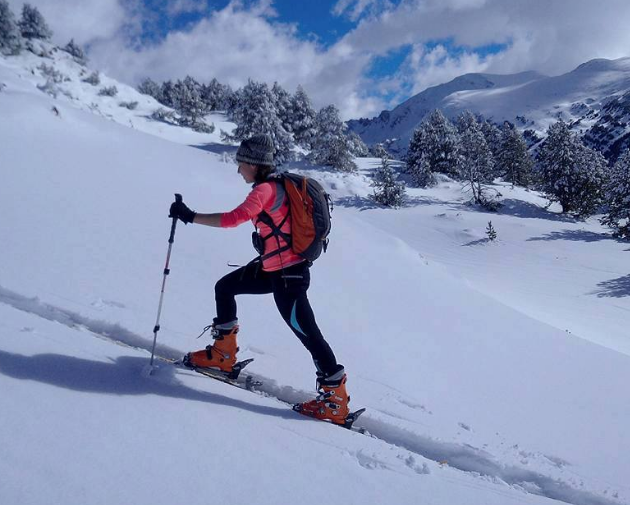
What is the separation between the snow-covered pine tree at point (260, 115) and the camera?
109 ft

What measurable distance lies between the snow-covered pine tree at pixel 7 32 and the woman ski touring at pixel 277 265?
41.1 metres

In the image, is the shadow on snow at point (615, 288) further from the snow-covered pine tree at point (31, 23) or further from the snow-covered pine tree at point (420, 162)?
the snow-covered pine tree at point (31, 23)

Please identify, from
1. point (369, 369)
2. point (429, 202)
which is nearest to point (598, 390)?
point (369, 369)

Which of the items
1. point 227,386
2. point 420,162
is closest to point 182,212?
point 227,386

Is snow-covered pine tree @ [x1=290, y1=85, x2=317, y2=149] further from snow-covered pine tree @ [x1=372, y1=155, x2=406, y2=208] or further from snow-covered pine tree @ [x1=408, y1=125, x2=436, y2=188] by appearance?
snow-covered pine tree @ [x1=372, y1=155, x2=406, y2=208]

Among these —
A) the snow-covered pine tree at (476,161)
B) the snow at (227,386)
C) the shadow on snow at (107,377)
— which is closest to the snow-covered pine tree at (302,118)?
the snow-covered pine tree at (476,161)

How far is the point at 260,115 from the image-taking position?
33.2 metres

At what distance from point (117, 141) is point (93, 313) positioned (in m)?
7.83

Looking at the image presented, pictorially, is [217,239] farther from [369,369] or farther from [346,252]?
[369,369]

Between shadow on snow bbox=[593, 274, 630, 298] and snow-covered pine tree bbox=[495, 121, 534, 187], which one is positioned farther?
snow-covered pine tree bbox=[495, 121, 534, 187]

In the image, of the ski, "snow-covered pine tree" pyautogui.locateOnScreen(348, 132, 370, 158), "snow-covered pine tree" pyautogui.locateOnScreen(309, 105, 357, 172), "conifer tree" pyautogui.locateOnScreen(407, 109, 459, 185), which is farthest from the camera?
"conifer tree" pyautogui.locateOnScreen(407, 109, 459, 185)

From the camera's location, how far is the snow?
2.57 metres

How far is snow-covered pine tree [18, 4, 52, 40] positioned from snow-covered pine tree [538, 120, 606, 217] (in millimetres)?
48442

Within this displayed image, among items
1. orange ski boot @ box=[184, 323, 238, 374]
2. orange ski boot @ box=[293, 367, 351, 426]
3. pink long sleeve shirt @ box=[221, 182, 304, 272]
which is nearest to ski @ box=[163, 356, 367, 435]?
orange ski boot @ box=[184, 323, 238, 374]
